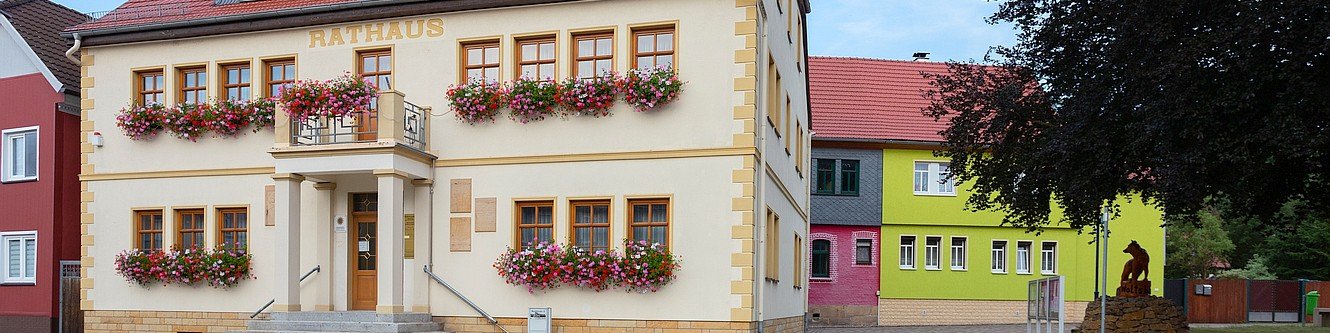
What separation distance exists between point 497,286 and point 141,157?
20.7 feet

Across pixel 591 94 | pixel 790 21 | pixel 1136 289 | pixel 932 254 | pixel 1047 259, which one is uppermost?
pixel 790 21

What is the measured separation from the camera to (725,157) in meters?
17.3

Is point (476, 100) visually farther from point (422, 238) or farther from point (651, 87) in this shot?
point (651, 87)

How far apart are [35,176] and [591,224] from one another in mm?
Answer: 11464

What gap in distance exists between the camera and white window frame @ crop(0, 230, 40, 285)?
77.2 feet

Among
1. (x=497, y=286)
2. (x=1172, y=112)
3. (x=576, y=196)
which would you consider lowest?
(x=497, y=286)

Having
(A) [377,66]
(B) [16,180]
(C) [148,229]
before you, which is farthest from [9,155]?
(A) [377,66]

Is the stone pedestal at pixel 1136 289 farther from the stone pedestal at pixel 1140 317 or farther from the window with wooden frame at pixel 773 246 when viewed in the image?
the window with wooden frame at pixel 773 246

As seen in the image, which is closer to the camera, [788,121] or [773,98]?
[773,98]

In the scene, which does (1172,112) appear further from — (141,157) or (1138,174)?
(141,157)

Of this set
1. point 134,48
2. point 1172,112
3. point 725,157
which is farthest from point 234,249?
point 1172,112

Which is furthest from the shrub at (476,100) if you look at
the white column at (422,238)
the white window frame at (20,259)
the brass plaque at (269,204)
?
the white window frame at (20,259)

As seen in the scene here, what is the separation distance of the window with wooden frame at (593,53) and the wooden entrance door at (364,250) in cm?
362

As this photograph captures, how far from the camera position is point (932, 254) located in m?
36.7
